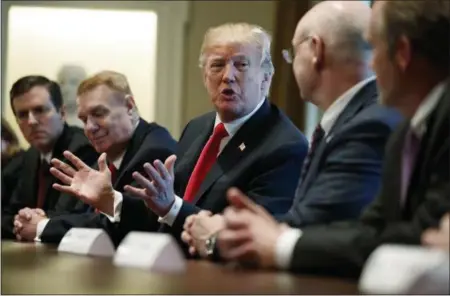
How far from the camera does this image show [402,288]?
4.34 feet

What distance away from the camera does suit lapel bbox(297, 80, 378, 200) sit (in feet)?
6.64

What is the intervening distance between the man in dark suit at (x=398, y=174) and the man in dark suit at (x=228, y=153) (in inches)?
28.1

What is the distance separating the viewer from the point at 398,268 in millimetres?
1369

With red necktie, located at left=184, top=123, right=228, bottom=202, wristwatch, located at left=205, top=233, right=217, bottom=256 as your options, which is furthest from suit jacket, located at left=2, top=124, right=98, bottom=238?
wristwatch, located at left=205, top=233, right=217, bottom=256

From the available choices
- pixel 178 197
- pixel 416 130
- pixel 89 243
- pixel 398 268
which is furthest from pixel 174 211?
pixel 398 268

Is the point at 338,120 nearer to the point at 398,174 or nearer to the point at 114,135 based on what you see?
the point at 398,174

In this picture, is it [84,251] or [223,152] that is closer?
[84,251]

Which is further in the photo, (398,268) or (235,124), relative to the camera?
(235,124)

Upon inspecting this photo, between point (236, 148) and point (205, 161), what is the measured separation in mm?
129

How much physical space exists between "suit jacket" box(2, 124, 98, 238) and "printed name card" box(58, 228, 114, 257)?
1.11 metres

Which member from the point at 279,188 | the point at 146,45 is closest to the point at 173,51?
the point at 146,45

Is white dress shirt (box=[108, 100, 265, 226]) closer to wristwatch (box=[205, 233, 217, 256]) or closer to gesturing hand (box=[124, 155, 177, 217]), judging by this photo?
gesturing hand (box=[124, 155, 177, 217])

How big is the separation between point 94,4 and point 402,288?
4592 millimetres

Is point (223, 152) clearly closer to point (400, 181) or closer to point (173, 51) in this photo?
point (400, 181)
